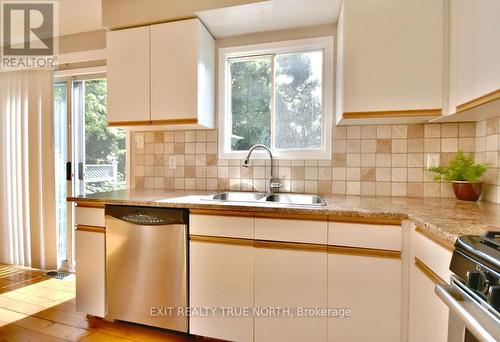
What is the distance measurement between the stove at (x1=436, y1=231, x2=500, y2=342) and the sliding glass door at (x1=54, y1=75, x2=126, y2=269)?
8.93 feet

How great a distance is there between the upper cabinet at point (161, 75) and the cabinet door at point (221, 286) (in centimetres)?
95

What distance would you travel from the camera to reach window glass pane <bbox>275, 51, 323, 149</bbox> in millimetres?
2076

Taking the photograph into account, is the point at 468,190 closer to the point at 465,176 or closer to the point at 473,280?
the point at 465,176

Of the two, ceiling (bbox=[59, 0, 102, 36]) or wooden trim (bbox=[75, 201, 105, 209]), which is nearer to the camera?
wooden trim (bbox=[75, 201, 105, 209])

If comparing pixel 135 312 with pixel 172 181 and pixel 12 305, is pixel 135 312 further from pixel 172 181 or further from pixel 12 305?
pixel 12 305

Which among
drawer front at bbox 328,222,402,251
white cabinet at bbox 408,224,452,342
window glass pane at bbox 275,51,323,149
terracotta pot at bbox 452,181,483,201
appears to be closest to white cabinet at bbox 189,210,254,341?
drawer front at bbox 328,222,402,251

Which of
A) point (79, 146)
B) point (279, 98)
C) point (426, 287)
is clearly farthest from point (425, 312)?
point (79, 146)

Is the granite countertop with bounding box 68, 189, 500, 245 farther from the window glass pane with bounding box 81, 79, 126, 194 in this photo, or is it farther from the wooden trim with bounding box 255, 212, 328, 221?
the window glass pane with bounding box 81, 79, 126, 194

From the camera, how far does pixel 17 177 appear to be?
2.84 m

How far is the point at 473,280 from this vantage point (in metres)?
0.71

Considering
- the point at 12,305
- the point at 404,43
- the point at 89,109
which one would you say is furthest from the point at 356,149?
the point at 12,305

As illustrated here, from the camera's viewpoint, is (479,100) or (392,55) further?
(392,55)

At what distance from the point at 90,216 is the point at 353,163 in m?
1.92

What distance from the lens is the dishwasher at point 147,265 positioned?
5.24 ft
